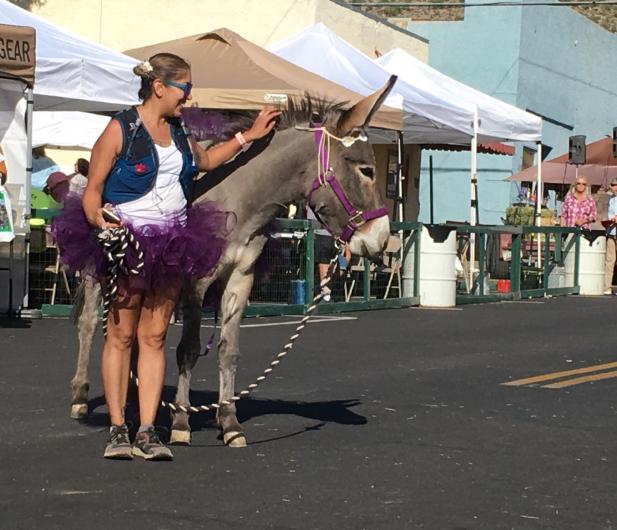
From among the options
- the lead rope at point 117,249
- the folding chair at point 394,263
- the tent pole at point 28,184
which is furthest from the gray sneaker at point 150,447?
the folding chair at point 394,263

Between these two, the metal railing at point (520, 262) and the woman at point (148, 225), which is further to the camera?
the metal railing at point (520, 262)

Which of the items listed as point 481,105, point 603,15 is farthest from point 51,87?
point 603,15

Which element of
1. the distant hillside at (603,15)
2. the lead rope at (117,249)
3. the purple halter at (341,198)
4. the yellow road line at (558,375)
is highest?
the distant hillside at (603,15)

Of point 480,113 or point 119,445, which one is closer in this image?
point 119,445

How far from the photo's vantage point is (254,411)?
31.4 feet

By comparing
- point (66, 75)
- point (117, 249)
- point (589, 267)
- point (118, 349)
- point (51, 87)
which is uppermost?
point (66, 75)

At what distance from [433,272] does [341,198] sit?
1239cm

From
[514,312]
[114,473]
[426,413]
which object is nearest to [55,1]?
[514,312]

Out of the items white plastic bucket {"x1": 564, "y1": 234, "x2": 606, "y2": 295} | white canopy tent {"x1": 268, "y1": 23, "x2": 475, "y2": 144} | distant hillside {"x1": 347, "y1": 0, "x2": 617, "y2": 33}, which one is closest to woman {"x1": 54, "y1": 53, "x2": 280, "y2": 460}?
white canopy tent {"x1": 268, "y1": 23, "x2": 475, "y2": 144}

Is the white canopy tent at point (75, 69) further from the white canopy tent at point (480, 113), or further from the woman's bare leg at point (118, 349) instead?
the woman's bare leg at point (118, 349)

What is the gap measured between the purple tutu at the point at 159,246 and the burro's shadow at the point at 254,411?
1404 millimetres

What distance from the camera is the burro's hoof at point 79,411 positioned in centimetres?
908

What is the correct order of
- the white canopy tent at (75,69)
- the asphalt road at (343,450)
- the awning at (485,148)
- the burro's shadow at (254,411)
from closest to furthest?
the asphalt road at (343,450) < the burro's shadow at (254,411) < the white canopy tent at (75,69) < the awning at (485,148)

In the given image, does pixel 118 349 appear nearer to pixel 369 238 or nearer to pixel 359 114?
pixel 369 238
